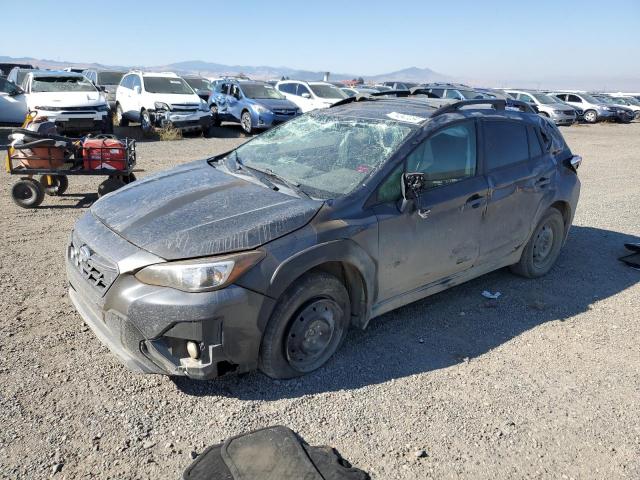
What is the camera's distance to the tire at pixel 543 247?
5043mm

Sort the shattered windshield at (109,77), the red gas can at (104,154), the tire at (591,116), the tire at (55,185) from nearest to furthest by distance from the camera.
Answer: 1. the red gas can at (104,154)
2. the tire at (55,185)
3. the shattered windshield at (109,77)
4. the tire at (591,116)

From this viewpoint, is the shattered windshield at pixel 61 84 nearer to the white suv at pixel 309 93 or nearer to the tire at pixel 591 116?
the white suv at pixel 309 93

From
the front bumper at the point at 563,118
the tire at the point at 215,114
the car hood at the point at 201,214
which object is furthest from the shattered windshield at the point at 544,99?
the car hood at the point at 201,214

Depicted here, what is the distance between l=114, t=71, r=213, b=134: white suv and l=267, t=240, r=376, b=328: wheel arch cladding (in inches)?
507

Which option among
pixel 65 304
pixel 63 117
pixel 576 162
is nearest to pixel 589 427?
pixel 576 162

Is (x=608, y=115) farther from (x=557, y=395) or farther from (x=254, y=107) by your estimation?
(x=557, y=395)

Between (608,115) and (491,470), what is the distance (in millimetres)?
30843

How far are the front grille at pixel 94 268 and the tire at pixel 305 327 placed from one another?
3.16ft

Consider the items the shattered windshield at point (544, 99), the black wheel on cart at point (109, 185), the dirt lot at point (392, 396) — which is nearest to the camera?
the dirt lot at point (392, 396)

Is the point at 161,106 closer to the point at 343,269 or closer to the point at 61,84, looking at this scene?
the point at 61,84

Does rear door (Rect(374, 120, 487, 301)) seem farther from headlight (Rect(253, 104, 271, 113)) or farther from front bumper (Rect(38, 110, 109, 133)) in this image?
headlight (Rect(253, 104, 271, 113))

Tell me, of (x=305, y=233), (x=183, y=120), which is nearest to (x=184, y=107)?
(x=183, y=120)

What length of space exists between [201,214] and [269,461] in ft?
4.99

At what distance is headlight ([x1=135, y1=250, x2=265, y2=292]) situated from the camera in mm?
2838
